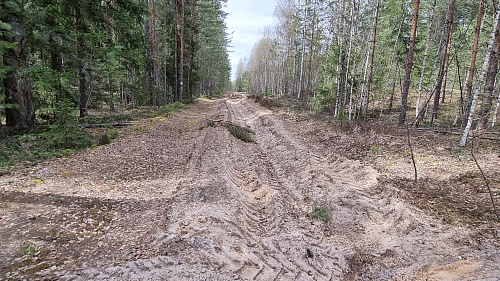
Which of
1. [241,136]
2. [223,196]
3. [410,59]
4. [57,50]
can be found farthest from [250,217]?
[410,59]

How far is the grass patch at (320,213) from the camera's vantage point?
500 centimetres

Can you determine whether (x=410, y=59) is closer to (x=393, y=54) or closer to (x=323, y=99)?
(x=393, y=54)

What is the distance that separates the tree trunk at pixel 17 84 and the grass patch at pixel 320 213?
9.78m

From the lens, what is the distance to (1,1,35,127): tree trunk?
796 centimetres

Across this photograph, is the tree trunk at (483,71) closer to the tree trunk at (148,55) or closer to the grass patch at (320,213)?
the grass patch at (320,213)

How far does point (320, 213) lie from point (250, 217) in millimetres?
1507

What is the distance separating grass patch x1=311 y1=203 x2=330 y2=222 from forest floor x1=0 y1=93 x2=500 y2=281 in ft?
0.09

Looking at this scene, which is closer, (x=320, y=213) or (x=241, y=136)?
(x=320, y=213)

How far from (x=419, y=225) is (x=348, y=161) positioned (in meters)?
3.42

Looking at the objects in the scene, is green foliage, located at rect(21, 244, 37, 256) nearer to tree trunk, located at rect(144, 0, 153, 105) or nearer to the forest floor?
the forest floor

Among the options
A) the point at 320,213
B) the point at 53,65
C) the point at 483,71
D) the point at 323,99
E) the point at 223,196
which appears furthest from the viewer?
the point at 323,99

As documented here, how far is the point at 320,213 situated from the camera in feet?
16.8

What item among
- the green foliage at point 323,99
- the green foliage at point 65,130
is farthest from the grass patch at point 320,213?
the green foliage at point 323,99

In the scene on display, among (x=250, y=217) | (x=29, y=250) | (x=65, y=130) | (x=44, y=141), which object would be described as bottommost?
(x=250, y=217)
